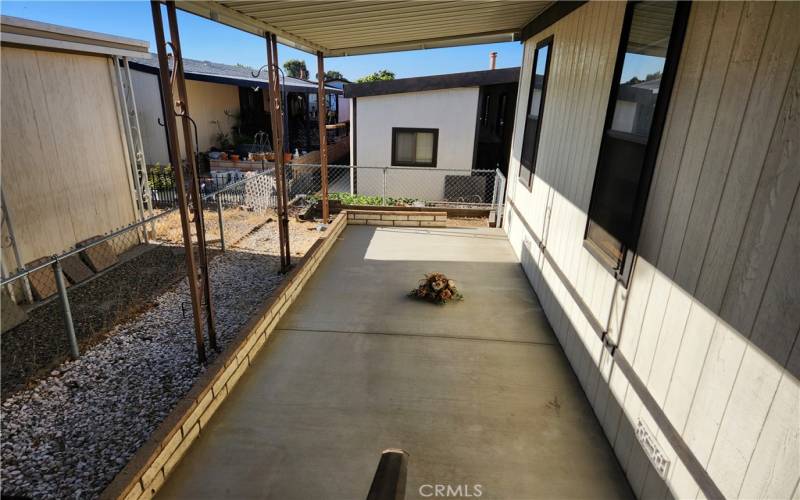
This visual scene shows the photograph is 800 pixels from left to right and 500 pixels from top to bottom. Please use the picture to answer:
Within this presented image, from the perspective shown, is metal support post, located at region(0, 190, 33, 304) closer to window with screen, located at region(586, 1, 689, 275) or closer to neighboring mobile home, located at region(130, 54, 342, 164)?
neighboring mobile home, located at region(130, 54, 342, 164)

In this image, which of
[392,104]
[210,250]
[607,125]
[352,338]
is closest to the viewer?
[607,125]

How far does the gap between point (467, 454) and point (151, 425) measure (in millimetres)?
2521

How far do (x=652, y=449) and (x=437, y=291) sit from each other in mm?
2538

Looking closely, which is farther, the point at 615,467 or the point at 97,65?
the point at 97,65

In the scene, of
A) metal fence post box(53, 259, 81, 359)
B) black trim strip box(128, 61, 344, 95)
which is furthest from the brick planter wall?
black trim strip box(128, 61, 344, 95)

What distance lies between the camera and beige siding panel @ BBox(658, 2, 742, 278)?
183 cm

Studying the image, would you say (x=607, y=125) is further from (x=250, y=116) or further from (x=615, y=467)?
(x=250, y=116)

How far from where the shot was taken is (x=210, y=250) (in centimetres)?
712

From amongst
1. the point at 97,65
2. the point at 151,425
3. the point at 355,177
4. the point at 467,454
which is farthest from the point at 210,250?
the point at 467,454

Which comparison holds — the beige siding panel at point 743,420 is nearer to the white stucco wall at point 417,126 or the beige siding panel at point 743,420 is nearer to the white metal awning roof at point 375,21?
the white metal awning roof at point 375,21

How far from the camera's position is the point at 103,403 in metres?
3.55

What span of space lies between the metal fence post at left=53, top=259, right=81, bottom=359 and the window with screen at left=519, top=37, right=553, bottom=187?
17.1 ft

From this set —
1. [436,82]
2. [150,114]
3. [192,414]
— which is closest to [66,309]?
[192,414]

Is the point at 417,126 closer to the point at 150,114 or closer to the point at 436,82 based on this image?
the point at 436,82
